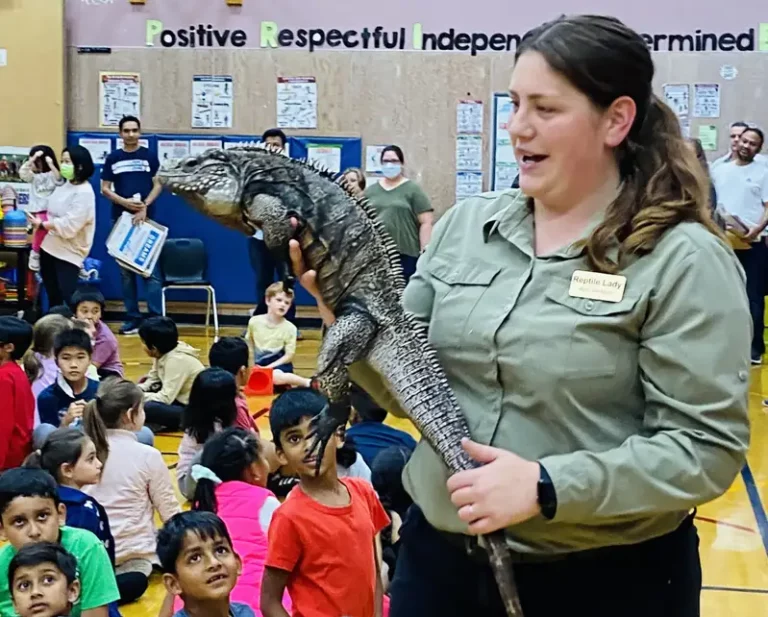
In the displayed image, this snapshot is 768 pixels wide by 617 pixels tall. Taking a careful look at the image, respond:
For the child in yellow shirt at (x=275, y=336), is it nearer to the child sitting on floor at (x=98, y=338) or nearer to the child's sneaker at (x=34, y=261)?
the child sitting on floor at (x=98, y=338)

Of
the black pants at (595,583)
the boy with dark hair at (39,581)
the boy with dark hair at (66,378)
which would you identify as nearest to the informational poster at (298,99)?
the boy with dark hair at (66,378)

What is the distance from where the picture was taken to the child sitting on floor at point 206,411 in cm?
519

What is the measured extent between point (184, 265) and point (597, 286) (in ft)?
31.9

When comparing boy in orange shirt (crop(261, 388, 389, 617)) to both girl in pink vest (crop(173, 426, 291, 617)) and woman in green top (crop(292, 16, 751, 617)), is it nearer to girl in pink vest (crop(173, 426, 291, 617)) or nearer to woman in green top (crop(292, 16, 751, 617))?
girl in pink vest (crop(173, 426, 291, 617))

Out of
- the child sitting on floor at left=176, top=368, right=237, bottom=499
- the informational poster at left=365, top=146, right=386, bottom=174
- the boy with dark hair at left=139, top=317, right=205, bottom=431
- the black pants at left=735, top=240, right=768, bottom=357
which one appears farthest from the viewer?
the informational poster at left=365, top=146, right=386, bottom=174

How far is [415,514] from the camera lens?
197 cm

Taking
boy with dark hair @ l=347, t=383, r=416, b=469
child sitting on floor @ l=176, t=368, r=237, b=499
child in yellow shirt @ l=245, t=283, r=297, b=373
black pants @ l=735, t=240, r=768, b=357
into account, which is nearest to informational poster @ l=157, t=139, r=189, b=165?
child in yellow shirt @ l=245, t=283, r=297, b=373

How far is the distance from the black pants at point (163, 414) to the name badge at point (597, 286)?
5621 millimetres

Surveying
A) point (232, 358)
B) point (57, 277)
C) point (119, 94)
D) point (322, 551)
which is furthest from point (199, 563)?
point (119, 94)

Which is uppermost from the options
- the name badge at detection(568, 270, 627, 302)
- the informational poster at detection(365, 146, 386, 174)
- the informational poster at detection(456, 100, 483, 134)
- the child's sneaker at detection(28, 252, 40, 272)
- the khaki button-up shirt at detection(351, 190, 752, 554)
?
the informational poster at detection(456, 100, 483, 134)

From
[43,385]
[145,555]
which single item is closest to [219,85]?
[43,385]

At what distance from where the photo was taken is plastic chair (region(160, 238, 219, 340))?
36.4 feet

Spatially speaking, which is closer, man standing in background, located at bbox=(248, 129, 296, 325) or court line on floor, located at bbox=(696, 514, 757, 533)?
court line on floor, located at bbox=(696, 514, 757, 533)

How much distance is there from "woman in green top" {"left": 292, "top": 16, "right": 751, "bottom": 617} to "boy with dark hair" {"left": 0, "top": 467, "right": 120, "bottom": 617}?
1.87 m
